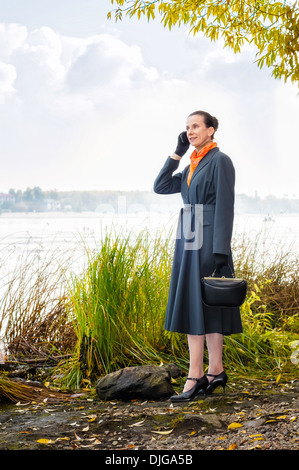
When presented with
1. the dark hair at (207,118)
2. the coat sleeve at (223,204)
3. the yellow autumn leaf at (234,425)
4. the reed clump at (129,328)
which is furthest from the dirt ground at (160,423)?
the dark hair at (207,118)

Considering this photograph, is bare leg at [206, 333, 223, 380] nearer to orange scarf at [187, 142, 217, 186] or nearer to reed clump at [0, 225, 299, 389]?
reed clump at [0, 225, 299, 389]

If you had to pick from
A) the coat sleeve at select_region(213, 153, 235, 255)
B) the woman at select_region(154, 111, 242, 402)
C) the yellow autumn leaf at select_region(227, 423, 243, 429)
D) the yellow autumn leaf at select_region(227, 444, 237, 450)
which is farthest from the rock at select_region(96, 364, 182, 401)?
the yellow autumn leaf at select_region(227, 444, 237, 450)

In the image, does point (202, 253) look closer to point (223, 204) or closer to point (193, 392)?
point (223, 204)

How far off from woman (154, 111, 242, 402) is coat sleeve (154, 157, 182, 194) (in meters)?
0.15

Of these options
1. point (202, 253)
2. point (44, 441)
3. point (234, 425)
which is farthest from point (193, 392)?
point (44, 441)

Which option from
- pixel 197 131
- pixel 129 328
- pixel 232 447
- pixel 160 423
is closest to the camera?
pixel 232 447

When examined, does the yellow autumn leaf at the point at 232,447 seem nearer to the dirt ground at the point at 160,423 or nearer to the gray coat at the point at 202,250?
the dirt ground at the point at 160,423

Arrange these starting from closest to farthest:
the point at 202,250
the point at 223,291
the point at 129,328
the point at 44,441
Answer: the point at 44,441, the point at 223,291, the point at 202,250, the point at 129,328

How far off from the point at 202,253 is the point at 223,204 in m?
0.34

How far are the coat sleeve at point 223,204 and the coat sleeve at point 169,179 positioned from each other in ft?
1.41

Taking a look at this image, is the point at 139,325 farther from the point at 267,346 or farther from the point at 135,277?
the point at 267,346

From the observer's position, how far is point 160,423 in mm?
3105

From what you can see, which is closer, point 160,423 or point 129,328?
point 160,423

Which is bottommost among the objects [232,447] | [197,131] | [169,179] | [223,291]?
[232,447]
